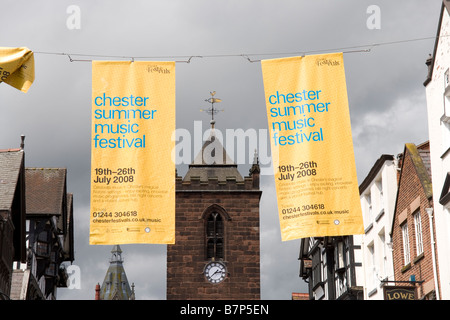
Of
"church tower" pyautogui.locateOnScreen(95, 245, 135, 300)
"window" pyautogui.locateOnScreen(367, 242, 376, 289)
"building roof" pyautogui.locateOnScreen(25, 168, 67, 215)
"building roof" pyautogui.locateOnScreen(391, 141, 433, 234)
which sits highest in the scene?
"church tower" pyautogui.locateOnScreen(95, 245, 135, 300)

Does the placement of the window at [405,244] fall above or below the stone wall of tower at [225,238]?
below

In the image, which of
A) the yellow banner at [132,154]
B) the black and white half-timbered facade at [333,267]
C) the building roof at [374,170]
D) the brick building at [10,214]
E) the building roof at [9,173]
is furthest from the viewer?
the black and white half-timbered facade at [333,267]

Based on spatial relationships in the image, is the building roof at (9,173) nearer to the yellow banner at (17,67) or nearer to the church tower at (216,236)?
the yellow banner at (17,67)

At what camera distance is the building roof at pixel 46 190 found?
36.7 metres

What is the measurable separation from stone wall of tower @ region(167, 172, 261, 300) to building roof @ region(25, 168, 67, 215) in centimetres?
1708

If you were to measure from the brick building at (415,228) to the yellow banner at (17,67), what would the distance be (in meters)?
11.1

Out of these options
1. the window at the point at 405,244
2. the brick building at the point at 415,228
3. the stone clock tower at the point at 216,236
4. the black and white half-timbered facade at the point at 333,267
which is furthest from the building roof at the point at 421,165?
the stone clock tower at the point at 216,236

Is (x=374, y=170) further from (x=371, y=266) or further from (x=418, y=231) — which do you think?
(x=418, y=231)

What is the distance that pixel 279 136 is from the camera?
17.4 m

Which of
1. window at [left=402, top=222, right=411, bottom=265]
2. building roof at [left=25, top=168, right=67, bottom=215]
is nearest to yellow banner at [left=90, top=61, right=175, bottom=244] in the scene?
window at [left=402, top=222, right=411, bottom=265]

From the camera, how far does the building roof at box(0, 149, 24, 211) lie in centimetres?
2769

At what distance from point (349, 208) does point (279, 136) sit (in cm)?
188

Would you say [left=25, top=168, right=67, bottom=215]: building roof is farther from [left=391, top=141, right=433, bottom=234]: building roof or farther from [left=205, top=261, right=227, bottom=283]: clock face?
[left=205, top=261, right=227, bottom=283]: clock face
